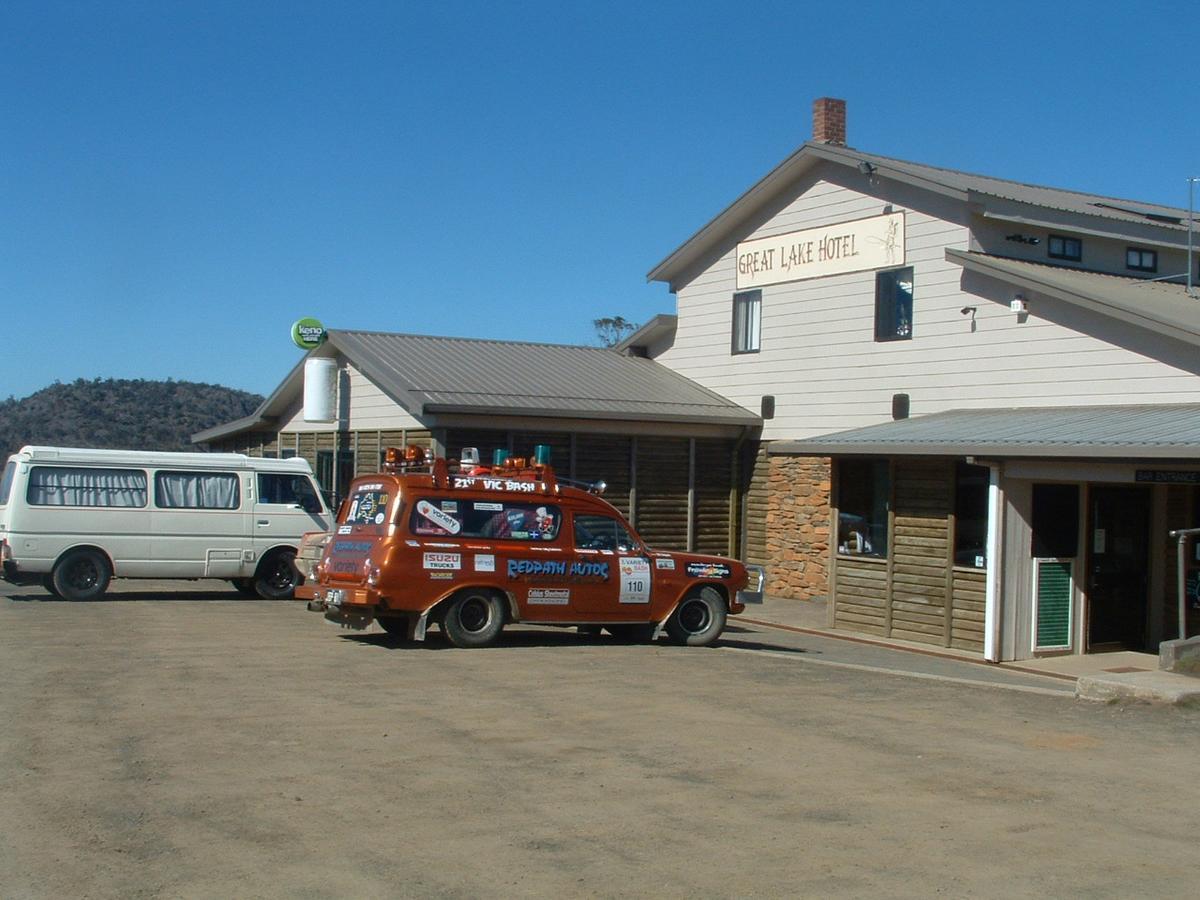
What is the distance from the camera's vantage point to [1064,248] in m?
21.6

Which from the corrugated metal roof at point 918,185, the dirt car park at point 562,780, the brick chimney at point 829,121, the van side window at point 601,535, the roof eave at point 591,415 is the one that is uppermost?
the brick chimney at point 829,121

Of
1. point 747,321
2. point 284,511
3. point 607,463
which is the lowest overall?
point 284,511

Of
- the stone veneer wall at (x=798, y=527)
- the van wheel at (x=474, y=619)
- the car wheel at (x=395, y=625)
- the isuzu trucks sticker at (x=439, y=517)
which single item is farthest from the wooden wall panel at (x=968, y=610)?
the car wheel at (x=395, y=625)

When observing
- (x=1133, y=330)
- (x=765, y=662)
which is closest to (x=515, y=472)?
(x=765, y=662)

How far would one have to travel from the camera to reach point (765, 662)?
14.7m

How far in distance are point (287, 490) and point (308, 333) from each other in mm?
5291

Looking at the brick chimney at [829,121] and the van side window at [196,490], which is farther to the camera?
the brick chimney at [829,121]

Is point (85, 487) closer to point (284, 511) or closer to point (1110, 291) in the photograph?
point (284, 511)

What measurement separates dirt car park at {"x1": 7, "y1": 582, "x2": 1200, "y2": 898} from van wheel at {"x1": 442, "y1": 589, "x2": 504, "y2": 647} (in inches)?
30.8

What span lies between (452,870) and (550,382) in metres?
17.8

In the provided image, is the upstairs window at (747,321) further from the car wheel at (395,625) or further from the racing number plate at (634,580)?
the car wheel at (395,625)

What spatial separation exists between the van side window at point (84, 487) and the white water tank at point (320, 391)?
5.55 metres

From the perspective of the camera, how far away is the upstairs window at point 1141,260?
22516 millimetres

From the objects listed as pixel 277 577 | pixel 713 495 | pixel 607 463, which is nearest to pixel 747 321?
pixel 713 495
